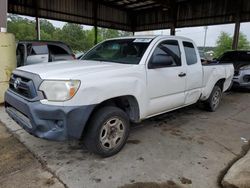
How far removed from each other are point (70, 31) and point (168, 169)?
147 ft

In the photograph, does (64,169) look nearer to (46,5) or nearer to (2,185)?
(2,185)

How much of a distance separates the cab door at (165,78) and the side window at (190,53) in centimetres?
31

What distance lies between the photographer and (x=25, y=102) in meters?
3.03

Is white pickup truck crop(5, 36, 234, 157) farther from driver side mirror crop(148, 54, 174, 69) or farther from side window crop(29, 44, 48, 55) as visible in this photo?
side window crop(29, 44, 48, 55)

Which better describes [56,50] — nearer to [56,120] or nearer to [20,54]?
[20,54]

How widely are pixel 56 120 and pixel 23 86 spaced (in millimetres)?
752

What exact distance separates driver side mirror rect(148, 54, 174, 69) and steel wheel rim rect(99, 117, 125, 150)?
1.04m

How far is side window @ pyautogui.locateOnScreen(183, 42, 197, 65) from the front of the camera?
15.7ft

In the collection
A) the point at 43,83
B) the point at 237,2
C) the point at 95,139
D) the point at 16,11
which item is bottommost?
the point at 95,139

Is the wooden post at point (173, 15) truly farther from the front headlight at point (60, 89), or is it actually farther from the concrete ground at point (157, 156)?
the front headlight at point (60, 89)

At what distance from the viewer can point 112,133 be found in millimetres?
3420

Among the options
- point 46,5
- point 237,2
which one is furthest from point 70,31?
point 237,2

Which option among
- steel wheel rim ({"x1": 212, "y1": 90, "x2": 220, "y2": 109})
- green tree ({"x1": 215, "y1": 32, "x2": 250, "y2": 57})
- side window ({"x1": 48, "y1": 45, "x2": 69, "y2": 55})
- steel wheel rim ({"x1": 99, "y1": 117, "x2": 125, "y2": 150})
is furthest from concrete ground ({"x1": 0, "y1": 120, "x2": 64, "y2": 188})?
green tree ({"x1": 215, "y1": 32, "x2": 250, "y2": 57})

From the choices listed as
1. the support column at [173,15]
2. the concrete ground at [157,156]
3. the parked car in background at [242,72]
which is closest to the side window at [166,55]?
the concrete ground at [157,156]
